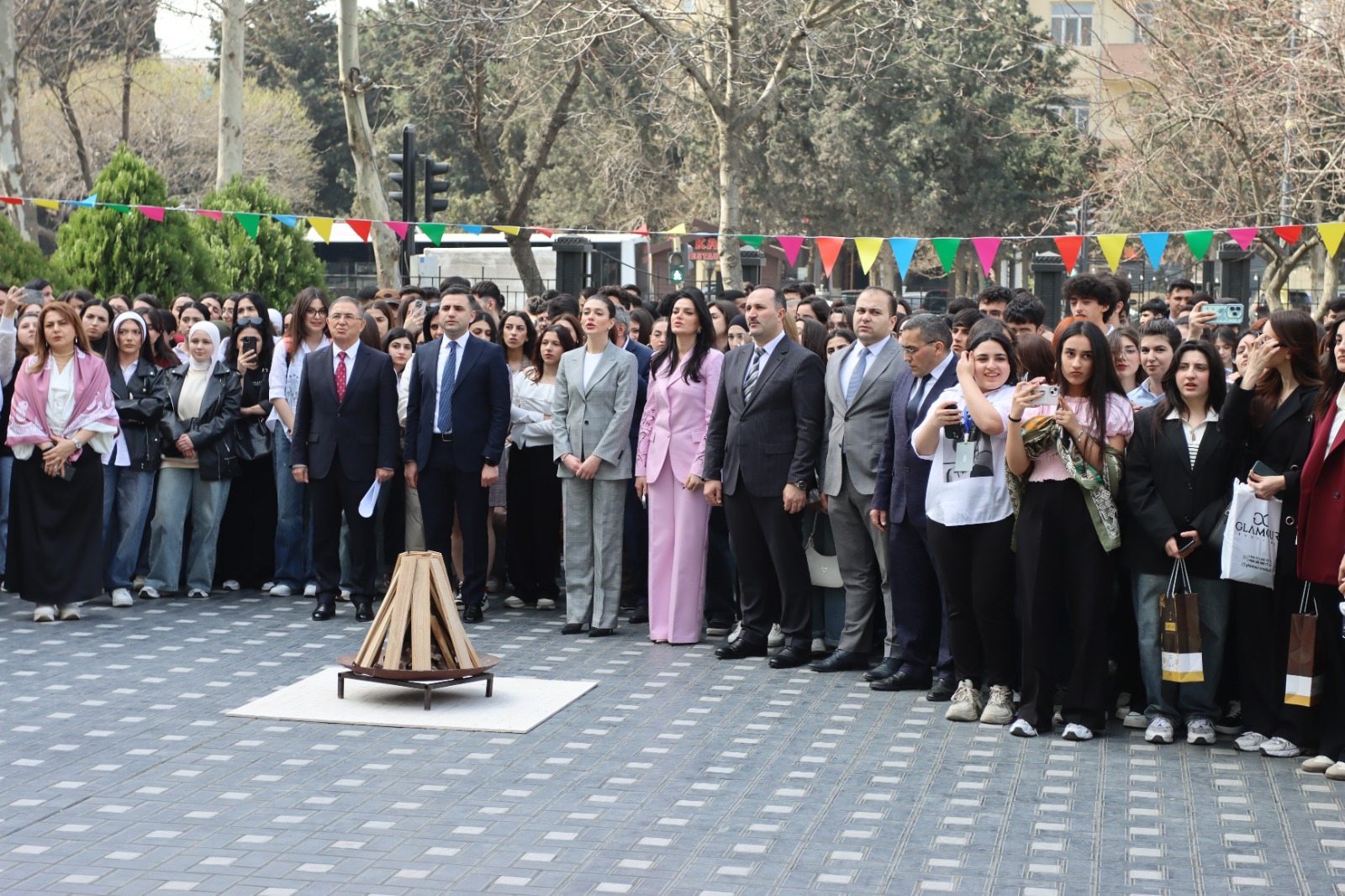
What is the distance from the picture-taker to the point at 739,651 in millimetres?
9398

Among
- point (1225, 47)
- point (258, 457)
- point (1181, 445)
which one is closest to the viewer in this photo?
point (1181, 445)

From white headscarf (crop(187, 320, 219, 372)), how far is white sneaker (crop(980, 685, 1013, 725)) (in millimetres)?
6163

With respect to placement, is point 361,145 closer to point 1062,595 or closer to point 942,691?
point 942,691

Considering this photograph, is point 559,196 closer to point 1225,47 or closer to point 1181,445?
point 1225,47

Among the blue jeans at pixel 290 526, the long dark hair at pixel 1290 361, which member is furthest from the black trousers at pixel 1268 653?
the blue jeans at pixel 290 526

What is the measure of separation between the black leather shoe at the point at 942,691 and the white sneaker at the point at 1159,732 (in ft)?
3.79

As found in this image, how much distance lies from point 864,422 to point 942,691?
62.6 inches

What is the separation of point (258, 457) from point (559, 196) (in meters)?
37.7

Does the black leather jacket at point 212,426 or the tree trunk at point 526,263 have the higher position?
the tree trunk at point 526,263

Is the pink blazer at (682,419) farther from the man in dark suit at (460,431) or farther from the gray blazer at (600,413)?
the man in dark suit at (460,431)

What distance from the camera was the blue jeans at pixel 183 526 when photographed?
11.0 meters

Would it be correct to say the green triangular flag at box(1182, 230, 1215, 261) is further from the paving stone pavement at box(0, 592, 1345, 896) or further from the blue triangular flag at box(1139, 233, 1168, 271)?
the paving stone pavement at box(0, 592, 1345, 896)

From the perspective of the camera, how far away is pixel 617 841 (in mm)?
5852

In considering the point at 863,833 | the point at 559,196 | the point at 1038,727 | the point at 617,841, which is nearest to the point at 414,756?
the point at 617,841
